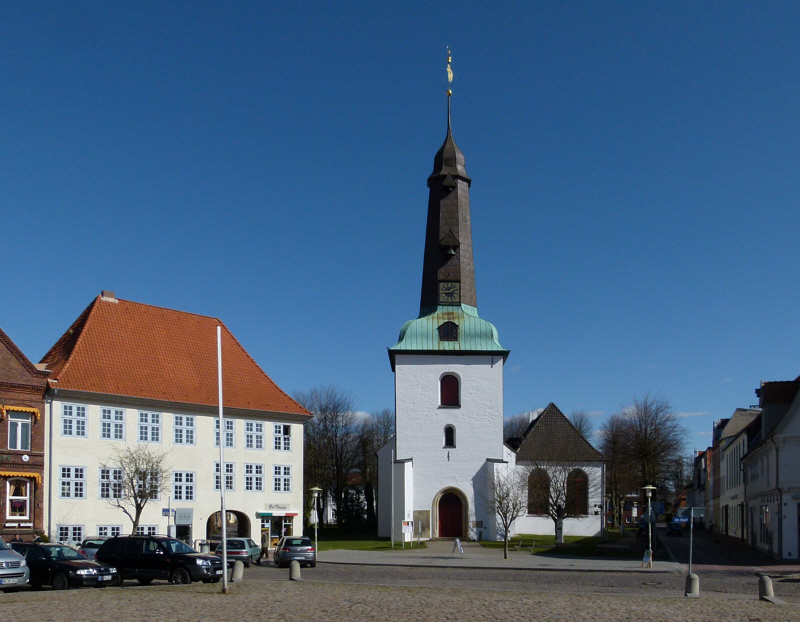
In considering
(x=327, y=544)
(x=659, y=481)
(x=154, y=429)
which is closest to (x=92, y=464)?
(x=154, y=429)

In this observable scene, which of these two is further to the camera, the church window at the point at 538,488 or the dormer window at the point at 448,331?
the church window at the point at 538,488

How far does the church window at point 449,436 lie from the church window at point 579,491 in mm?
8215

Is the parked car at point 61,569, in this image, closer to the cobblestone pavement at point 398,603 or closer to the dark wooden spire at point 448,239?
the cobblestone pavement at point 398,603

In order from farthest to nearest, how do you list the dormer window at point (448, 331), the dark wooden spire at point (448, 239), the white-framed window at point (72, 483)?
the dark wooden spire at point (448, 239) < the dormer window at point (448, 331) < the white-framed window at point (72, 483)

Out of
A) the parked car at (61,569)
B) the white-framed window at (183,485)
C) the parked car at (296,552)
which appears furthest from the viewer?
the white-framed window at (183,485)

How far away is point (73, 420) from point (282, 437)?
11740 millimetres

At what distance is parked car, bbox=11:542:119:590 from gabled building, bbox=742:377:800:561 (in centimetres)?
2922

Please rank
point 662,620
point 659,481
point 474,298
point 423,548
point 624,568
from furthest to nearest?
point 659,481
point 474,298
point 423,548
point 624,568
point 662,620

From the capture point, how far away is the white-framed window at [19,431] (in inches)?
1517

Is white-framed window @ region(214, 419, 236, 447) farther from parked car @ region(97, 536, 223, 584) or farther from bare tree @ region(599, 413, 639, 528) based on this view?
bare tree @ region(599, 413, 639, 528)

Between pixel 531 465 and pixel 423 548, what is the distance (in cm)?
1223

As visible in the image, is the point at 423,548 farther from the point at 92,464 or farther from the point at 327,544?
the point at 92,464

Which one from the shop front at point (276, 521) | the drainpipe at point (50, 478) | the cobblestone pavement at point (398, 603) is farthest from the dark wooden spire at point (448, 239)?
the cobblestone pavement at point (398, 603)

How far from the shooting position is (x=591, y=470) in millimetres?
58375
